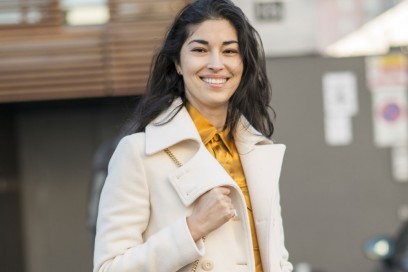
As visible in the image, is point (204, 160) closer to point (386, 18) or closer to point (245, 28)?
point (245, 28)

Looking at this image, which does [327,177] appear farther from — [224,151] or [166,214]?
[166,214]

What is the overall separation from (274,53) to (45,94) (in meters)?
2.53

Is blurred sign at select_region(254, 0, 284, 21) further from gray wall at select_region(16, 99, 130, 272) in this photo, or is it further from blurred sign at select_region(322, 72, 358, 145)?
gray wall at select_region(16, 99, 130, 272)

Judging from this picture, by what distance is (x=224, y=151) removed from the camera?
129 inches

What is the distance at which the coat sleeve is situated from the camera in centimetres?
299

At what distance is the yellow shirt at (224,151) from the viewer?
3182mm

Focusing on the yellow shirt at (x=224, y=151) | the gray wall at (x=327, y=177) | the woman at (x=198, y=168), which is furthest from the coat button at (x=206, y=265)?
the gray wall at (x=327, y=177)

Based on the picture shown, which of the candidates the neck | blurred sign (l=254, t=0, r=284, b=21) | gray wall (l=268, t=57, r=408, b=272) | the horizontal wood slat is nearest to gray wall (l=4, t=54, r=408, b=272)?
gray wall (l=268, t=57, r=408, b=272)

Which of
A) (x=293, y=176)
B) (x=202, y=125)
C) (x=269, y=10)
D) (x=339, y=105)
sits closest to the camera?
(x=202, y=125)

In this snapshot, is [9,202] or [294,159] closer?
[9,202]

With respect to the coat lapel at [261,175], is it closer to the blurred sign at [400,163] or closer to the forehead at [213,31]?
the forehead at [213,31]

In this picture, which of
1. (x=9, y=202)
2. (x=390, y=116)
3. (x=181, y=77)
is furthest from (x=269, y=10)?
(x=181, y=77)

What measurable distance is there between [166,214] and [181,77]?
0.47 metres

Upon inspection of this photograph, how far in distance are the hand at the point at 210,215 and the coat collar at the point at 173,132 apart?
21cm
